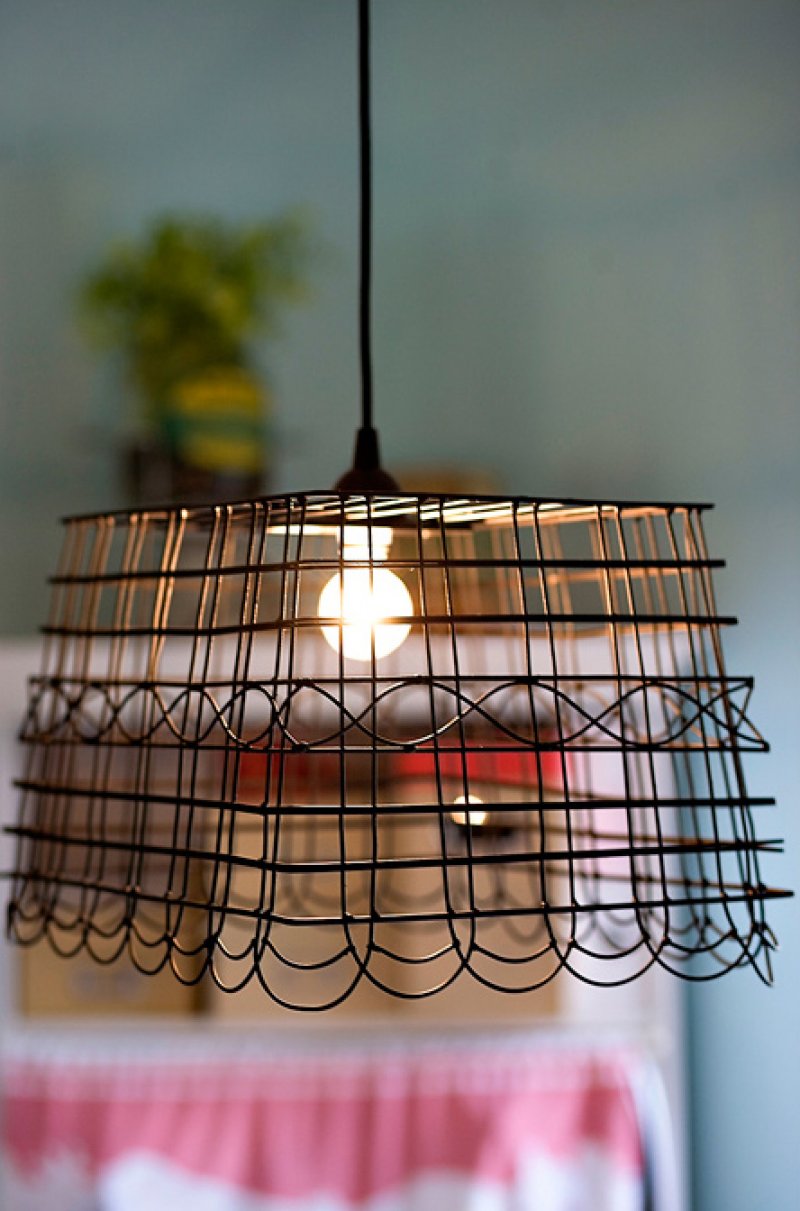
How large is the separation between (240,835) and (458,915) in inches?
44.5

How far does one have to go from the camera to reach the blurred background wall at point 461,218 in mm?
1976

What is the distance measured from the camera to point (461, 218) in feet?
6.86

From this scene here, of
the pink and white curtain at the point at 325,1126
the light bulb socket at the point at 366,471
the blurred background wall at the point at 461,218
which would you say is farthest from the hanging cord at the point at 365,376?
the blurred background wall at the point at 461,218

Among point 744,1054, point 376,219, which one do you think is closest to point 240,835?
point 744,1054

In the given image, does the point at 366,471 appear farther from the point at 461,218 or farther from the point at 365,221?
the point at 461,218

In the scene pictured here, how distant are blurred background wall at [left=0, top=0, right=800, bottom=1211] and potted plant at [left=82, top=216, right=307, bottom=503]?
13cm

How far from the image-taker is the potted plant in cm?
190

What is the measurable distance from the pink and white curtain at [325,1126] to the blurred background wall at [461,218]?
26.7 inches

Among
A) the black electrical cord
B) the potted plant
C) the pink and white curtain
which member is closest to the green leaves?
the potted plant

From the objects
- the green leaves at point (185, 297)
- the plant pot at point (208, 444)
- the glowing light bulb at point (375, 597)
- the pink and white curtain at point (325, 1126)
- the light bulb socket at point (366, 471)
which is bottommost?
the pink and white curtain at point (325, 1126)

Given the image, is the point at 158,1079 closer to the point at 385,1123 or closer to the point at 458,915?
the point at 385,1123

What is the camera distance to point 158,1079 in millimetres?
1685

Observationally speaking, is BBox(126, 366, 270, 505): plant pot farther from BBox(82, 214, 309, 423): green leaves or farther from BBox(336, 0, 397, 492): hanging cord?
BBox(336, 0, 397, 492): hanging cord

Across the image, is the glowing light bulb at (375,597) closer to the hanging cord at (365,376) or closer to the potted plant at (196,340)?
the hanging cord at (365,376)
